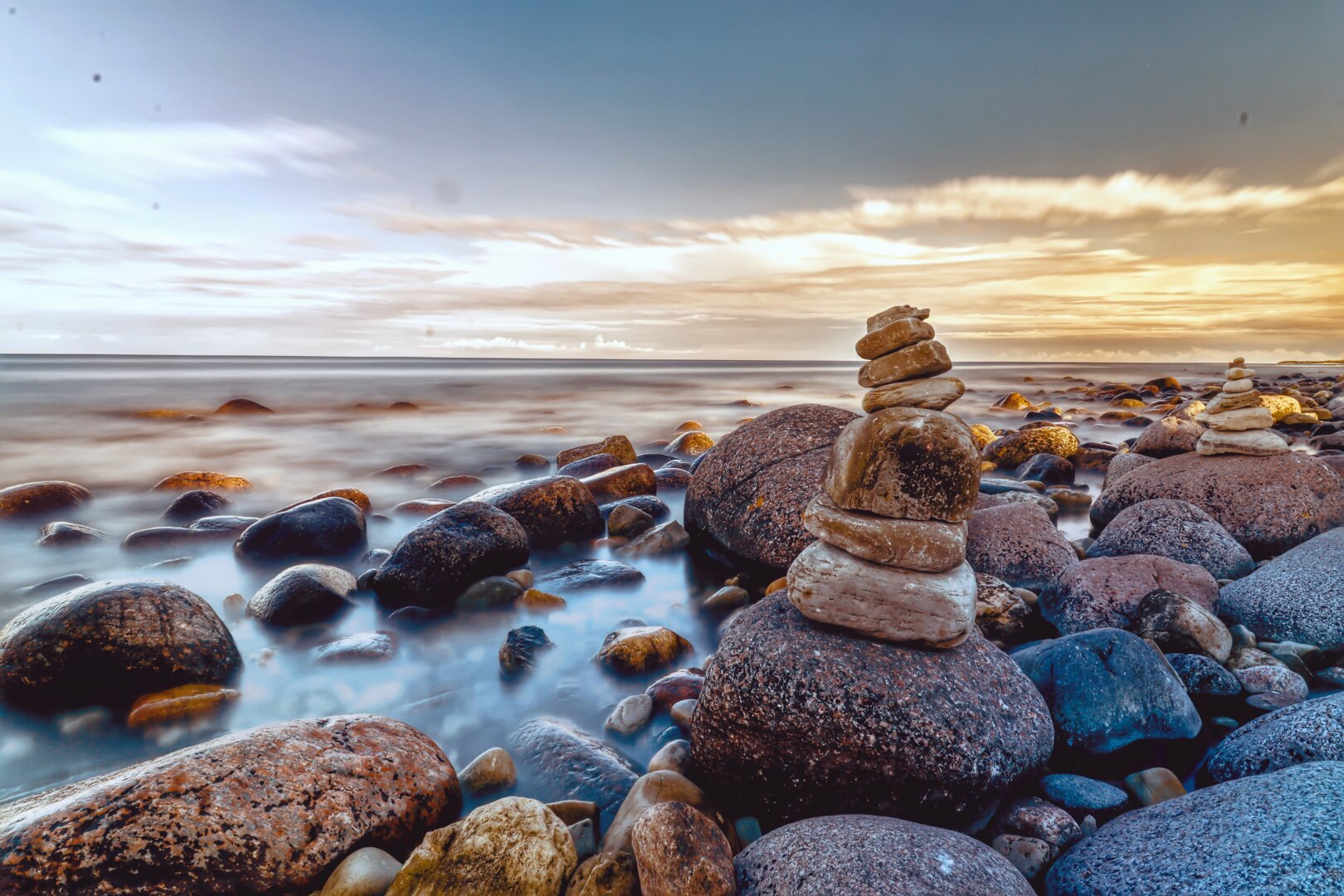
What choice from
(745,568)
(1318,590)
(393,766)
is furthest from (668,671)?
(1318,590)

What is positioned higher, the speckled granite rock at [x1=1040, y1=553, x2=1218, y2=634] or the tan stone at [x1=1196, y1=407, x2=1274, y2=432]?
the tan stone at [x1=1196, y1=407, x2=1274, y2=432]

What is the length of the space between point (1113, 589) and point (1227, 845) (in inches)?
120

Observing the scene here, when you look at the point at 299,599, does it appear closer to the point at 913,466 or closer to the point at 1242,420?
the point at 913,466

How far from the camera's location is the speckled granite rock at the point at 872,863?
2414 mm

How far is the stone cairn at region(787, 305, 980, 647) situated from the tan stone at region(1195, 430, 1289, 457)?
230 inches

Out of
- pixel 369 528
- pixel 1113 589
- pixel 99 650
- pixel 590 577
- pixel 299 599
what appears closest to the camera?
pixel 99 650

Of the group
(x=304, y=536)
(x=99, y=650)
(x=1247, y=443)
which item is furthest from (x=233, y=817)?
(x=1247, y=443)

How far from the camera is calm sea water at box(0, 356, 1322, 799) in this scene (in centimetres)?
475

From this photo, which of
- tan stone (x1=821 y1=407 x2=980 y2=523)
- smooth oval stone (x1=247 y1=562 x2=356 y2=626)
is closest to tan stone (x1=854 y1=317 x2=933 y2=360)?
tan stone (x1=821 y1=407 x2=980 y2=523)

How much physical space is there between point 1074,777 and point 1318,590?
3.11 meters

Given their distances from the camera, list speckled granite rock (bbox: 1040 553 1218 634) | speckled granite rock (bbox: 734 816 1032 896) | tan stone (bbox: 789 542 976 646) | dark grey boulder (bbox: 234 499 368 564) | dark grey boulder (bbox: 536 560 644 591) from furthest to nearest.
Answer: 1. dark grey boulder (bbox: 234 499 368 564)
2. dark grey boulder (bbox: 536 560 644 591)
3. speckled granite rock (bbox: 1040 553 1218 634)
4. tan stone (bbox: 789 542 976 646)
5. speckled granite rock (bbox: 734 816 1032 896)

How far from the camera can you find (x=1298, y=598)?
4.90 metres

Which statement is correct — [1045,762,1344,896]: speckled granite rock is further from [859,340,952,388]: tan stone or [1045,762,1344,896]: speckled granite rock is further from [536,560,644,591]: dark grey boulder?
[536,560,644,591]: dark grey boulder

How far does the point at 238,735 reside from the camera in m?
3.33
